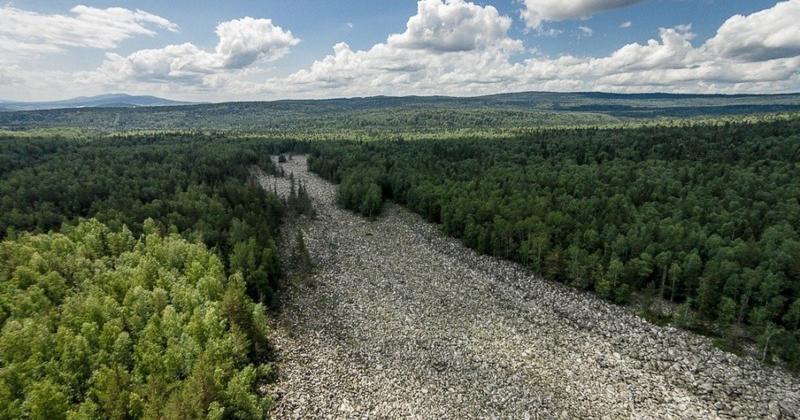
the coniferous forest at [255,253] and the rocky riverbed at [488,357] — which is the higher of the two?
the coniferous forest at [255,253]

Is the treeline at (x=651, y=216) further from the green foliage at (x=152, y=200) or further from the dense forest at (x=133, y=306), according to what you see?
the dense forest at (x=133, y=306)

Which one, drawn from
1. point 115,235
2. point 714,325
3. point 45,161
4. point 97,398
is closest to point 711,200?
point 714,325

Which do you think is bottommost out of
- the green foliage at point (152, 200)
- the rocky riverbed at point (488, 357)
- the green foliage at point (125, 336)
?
the rocky riverbed at point (488, 357)

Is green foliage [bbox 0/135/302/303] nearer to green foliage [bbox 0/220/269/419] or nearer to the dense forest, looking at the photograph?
the dense forest

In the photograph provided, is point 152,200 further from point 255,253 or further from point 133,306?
point 133,306

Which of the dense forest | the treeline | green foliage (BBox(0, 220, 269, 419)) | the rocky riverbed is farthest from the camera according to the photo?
the treeline

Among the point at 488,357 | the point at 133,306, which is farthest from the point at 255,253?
the point at 488,357

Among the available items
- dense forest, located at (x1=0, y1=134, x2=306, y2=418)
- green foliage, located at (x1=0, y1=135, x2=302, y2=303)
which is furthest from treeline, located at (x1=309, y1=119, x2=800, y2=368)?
dense forest, located at (x1=0, y1=134, x2=306, y2=418)

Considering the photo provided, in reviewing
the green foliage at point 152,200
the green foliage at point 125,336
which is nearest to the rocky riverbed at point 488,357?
the green foliage at point 125,336
